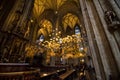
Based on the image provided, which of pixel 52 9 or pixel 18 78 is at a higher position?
pixel 52 9

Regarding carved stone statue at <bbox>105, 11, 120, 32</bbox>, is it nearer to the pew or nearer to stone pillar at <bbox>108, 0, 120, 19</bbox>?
stone pillar at <bbox>108, 0, 120, 19</bbox>

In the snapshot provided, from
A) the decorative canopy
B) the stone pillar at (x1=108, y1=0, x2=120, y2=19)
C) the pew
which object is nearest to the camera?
the pew

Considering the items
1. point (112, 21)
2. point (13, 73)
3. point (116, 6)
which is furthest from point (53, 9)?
point (13, 73)

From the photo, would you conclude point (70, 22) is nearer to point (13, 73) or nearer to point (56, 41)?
point (56, 41)

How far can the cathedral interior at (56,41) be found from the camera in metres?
3.14

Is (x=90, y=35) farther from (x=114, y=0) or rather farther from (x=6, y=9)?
(x=6, y=9)

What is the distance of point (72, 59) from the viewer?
20750 mm

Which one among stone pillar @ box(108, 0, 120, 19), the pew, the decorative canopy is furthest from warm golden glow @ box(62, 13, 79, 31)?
the pew

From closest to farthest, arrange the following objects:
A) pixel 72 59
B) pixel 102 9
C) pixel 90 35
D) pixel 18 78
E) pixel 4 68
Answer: pixel 18 78
pixel 4 68
pixel 102 9
pixel 90 35
pixel 72 59

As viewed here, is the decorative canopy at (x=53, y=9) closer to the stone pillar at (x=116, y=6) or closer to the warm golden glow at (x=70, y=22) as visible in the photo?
the warm golden glow at (x=70, y=22)

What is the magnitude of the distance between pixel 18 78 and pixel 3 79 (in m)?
0.35

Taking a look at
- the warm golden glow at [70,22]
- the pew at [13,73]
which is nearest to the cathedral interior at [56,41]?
the pew at [13,73]

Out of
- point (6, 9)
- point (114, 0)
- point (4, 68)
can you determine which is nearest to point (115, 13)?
point (114, 0)

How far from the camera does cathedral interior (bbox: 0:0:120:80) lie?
3143 mm
